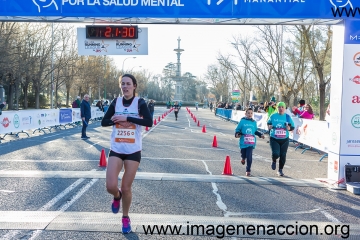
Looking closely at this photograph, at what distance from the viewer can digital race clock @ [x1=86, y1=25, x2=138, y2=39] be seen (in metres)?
10.6

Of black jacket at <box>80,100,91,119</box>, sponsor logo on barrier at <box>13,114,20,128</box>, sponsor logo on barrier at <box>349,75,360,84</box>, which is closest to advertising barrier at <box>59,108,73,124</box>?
sponsor logo on barrier at <box>13,114,20,128</box>

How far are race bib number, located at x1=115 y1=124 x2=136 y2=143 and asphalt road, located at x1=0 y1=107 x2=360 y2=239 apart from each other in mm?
1210

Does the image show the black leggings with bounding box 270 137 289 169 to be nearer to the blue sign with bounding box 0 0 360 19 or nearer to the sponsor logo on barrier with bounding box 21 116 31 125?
the blue sign with bounding box 0 0 360 19

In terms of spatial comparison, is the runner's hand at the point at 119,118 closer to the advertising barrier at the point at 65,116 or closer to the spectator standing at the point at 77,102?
the spectator standing at the point at 77,102

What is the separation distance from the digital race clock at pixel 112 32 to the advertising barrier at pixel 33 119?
778 cm

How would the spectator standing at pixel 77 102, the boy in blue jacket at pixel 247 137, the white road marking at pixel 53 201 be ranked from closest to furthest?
1. the white road marking at pixel 53 201
2. the boy in blue jacket at pixel 247 137
3. the spectator standing at pixel 77 102

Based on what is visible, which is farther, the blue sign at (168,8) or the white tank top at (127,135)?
the blue sign at (168,8)

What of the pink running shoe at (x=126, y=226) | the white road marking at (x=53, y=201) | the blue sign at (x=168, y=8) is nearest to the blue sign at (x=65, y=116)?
the blue sign at (x=168, y=8)

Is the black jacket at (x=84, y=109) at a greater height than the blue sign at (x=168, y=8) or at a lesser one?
lesser

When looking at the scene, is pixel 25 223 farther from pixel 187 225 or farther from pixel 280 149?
pixel 280 149

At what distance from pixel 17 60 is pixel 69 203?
31228 millimetres

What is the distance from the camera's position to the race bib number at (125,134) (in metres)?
5.09

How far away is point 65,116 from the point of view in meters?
25.1

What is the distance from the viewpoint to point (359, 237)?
5234mm
